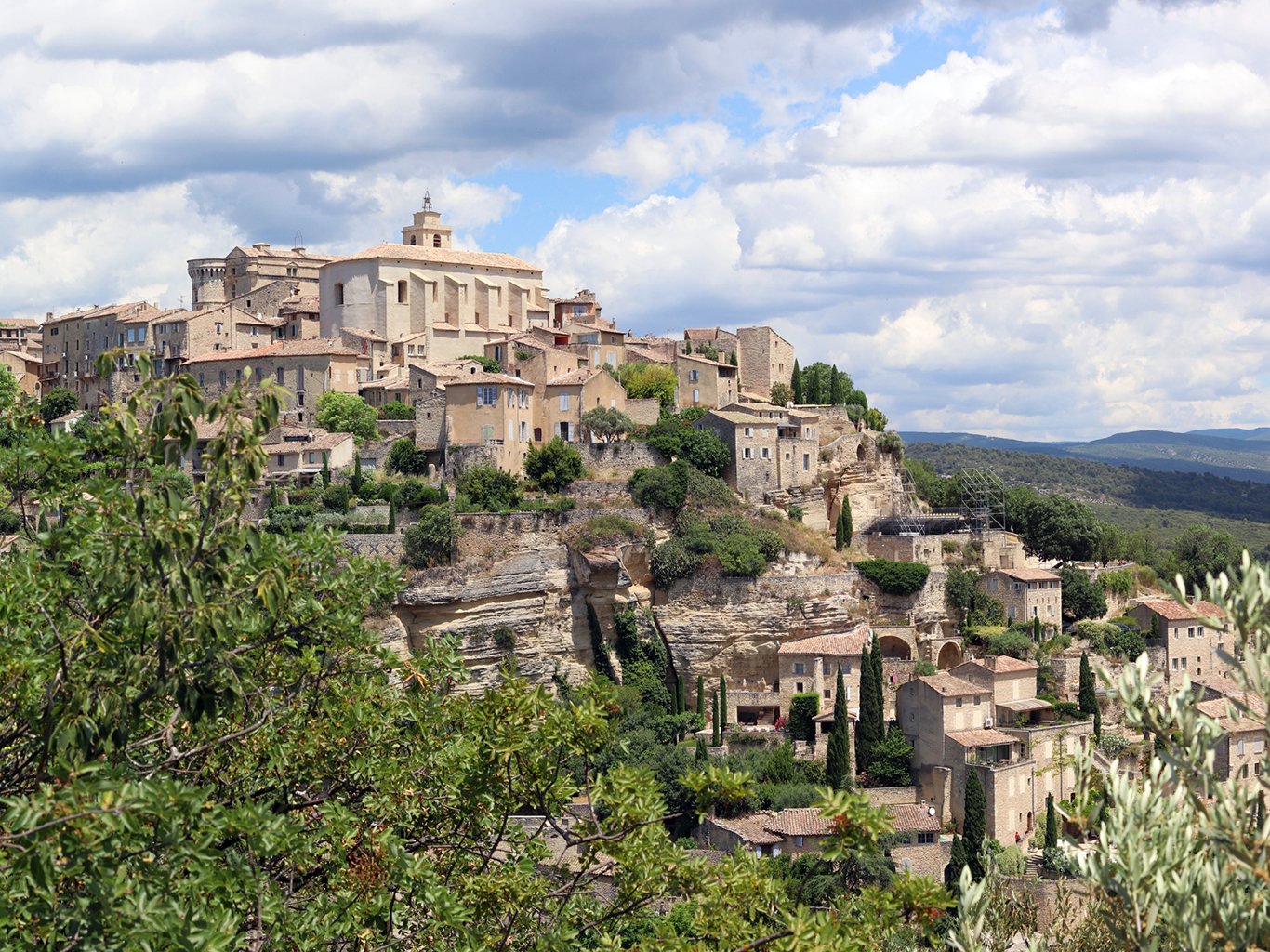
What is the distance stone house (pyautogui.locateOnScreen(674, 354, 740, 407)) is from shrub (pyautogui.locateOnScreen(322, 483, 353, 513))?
18.7 m

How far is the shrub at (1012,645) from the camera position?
56156mm

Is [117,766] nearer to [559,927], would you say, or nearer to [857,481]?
[559,927]

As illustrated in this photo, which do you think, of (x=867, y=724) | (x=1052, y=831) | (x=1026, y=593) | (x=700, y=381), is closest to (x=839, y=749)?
(x=867, y=724)

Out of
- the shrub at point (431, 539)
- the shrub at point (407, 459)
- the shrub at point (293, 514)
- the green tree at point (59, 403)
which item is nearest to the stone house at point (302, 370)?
the shrub at point (407, 459)

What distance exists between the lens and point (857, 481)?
6488 cm

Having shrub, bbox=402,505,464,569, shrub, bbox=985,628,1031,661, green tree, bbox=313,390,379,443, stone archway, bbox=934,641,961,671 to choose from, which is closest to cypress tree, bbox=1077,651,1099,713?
shrub, bbox=985,628,1031,661

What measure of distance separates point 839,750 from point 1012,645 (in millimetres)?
11190

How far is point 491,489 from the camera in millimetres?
57188

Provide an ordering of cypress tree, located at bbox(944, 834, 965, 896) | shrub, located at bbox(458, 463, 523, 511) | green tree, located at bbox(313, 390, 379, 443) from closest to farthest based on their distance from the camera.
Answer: cypress tree, located at bbox(944, 834, 965, 896) < shrub, located at bbox(458, 463, 523, 511) < green tree, located at bbox(313, 390, 379, 443)

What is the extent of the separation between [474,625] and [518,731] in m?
42.2

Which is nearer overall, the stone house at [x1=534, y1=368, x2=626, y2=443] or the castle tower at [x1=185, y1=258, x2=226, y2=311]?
the stone house at [x1=534, y1=368, x2=626, y2=443]

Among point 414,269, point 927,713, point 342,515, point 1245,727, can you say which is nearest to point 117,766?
point 927,713

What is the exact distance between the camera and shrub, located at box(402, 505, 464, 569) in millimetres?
54688

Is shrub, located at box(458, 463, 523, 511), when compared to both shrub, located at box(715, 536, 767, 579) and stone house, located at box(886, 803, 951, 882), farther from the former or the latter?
stone house, located at box(886, 803, 951, 882)
